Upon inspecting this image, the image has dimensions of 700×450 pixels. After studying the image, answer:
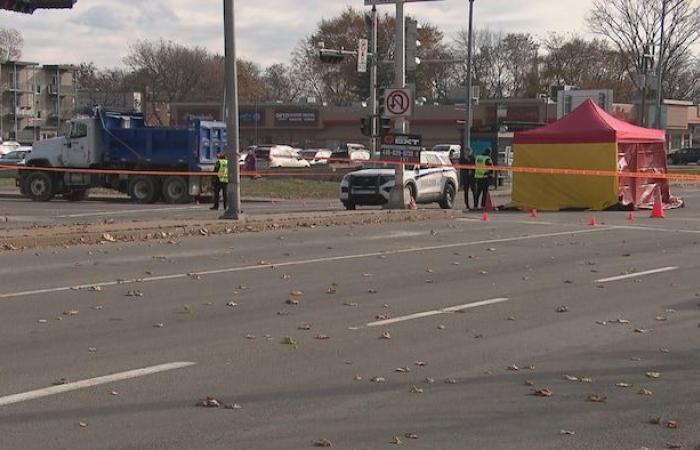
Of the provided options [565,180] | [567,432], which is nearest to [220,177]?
[565,180]

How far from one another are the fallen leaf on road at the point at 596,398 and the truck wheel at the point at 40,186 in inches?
1156

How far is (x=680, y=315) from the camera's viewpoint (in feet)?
31.7

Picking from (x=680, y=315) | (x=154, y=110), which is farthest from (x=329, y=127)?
(x=680, y=315)

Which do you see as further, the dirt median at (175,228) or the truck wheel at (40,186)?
the truck wheel at (40,186)

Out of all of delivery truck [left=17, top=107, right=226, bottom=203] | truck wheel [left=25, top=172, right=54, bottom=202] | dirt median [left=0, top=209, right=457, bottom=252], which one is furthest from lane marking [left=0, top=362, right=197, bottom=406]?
truck wheel [left=25, top=172, right=54, bottom=202]

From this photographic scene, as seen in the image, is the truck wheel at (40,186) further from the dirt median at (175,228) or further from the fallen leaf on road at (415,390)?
the fallen leaf on road at (415,390)

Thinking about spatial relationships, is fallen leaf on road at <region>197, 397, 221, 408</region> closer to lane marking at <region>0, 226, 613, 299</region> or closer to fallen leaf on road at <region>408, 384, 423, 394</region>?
fallen leaf on road at <region>408, 384, 423, 394</region>

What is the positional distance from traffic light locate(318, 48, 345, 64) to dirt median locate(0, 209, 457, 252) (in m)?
11.9

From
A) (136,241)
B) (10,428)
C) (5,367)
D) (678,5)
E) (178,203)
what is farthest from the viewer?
(678,5)

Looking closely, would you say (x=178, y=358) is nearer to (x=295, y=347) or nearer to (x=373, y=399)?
(x=295, y=347)

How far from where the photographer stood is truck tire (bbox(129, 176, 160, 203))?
32156 millimetres

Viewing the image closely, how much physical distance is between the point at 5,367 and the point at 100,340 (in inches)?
44.8

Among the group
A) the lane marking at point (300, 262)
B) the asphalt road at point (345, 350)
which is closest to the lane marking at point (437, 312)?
the asphalt road at point (345, 350)

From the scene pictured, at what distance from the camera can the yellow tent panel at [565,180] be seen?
87.6ft
